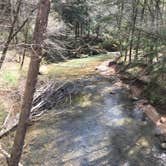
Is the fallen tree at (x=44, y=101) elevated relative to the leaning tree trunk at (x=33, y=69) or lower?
lower

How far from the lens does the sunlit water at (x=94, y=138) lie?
12.7 meters

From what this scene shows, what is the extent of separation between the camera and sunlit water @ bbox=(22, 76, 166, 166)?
41.7 feet

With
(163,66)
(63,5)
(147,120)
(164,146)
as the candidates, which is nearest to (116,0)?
(63,5)

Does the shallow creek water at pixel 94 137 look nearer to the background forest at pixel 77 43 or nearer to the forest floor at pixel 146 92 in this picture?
the forest floor at pixel 146 92

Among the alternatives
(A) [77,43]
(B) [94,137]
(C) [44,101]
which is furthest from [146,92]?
(A) [77,43]

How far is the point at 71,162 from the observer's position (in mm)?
12391

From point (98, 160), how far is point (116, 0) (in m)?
26.3

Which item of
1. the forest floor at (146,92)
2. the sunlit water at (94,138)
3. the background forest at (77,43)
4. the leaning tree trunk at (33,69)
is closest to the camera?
the leaning tree trunk at (33,69)

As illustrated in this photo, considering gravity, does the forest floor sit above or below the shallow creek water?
above

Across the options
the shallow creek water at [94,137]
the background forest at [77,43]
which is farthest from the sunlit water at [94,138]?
the background forest at [77,43]

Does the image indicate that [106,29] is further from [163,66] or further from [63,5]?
[163,66]

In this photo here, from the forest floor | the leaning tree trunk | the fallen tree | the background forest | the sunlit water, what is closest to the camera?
the leaning tree trunk

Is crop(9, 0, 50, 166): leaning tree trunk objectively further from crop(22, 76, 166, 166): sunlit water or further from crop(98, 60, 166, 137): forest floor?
crop(98, 60, 166, 137): forest floor

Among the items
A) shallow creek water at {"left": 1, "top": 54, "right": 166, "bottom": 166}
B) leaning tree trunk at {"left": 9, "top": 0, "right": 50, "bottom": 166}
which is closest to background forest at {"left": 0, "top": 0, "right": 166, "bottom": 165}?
leaning tree trunk at {"left": 9, "top": 0, "right": 50, "bottom": 166}
